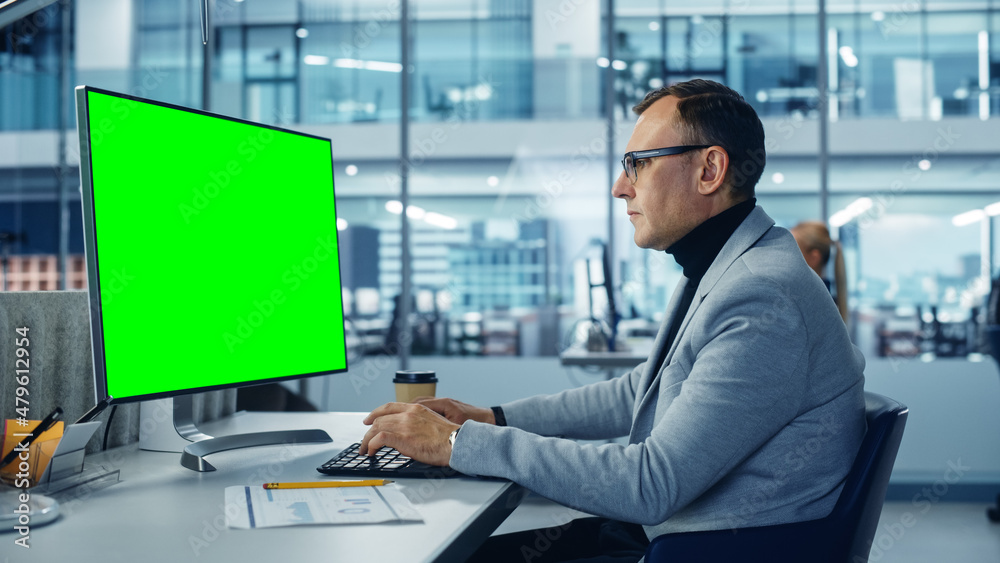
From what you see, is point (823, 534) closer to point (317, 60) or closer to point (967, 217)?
point (967, 217)

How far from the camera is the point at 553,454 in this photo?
114 centimetres

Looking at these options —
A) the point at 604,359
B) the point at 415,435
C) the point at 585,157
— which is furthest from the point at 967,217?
the point at 415,435

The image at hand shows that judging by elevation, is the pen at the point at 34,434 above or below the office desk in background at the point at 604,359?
above

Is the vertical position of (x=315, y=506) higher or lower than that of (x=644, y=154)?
lower

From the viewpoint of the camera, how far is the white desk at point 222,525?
2.80ft

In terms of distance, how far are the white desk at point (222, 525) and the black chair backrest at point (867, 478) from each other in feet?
1.54

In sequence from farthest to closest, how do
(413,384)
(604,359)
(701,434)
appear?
1. (604,359)
2. (413,384)
3. (701,434)

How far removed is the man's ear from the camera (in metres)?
1.33

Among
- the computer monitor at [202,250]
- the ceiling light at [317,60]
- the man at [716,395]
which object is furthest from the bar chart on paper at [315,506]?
the ceiling light at [317,60]

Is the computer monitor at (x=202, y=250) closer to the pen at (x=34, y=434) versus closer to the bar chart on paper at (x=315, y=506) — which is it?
the pen at (x=34, y=434)

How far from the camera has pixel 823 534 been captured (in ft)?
3.67

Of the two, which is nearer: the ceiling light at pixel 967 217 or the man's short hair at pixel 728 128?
the man's short hair at pixel 728 128

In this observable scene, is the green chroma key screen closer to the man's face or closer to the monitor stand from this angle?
the monitor stand

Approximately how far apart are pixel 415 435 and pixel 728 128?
0.74 meters
